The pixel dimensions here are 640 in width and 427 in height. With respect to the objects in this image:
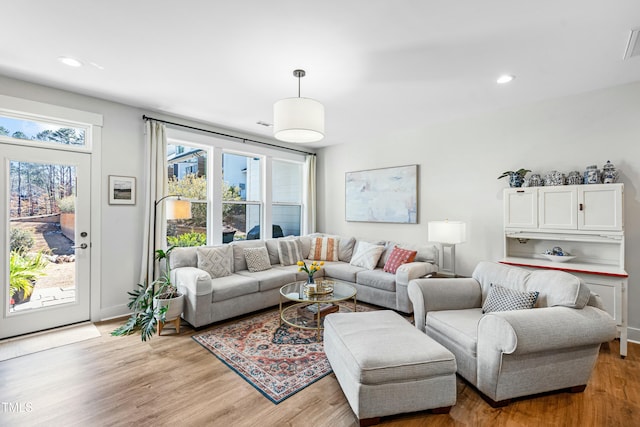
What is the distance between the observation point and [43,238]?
3.22 m

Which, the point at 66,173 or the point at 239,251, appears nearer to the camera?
the point at 66,173

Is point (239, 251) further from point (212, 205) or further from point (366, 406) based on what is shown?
point (366, 406)

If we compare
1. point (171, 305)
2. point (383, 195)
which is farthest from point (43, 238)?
point (383, 195)

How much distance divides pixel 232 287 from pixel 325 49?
8.72 ft

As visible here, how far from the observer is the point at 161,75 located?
Result: 2906 millimetres

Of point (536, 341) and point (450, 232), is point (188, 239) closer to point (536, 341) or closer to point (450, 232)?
point (450, 232)

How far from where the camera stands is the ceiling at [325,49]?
196 cm

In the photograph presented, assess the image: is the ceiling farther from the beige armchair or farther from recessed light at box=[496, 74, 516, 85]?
the beige armchair

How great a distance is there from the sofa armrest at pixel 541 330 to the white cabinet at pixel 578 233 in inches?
40.5

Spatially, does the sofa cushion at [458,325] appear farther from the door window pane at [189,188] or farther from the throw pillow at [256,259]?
the door window pane at [189,188]

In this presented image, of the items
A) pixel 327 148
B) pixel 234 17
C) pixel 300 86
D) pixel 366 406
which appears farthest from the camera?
pixel 327 148

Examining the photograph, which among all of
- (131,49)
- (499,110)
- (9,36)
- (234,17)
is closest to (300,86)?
(234,17)

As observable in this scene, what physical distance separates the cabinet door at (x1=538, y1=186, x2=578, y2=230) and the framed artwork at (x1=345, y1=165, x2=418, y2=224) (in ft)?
5.49

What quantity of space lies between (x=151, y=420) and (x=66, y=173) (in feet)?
9.48
